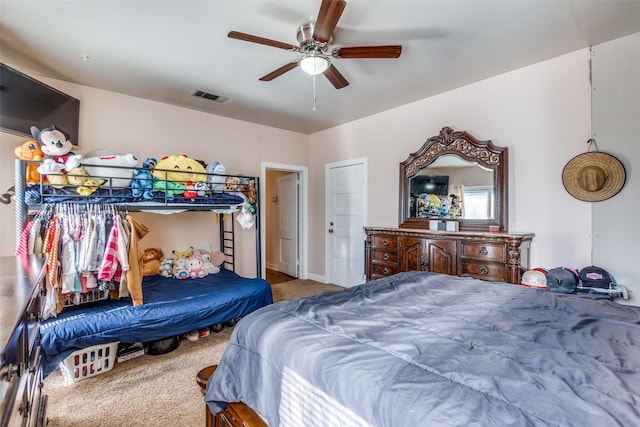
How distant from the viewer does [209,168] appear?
3.39 meters

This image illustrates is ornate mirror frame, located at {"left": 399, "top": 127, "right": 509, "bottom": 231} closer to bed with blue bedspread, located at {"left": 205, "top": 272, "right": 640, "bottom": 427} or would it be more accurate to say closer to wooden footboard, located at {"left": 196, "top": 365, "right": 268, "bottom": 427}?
bed with blue bedspread, located at {"left": 205, "top": 272, "right": 640, "bottom": 427}

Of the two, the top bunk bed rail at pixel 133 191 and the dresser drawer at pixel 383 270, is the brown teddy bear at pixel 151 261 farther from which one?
the dresser drawer at pixel 383 270

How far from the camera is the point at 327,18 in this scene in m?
1.74

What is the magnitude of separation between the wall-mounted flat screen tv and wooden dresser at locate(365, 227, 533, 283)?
3.42 meters

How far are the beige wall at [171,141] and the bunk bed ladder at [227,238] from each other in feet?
0.30

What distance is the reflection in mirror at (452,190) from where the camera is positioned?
121 inches

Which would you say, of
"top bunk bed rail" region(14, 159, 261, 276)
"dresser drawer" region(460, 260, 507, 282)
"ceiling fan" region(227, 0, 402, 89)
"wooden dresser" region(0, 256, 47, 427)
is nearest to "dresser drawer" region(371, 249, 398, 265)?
"dresser drawer" region(460, 260, 507, 282)

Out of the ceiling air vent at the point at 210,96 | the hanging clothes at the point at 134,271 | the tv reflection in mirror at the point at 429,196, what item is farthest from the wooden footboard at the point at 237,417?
the ceiling air vent at the point at 210,96

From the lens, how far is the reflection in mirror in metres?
3.08

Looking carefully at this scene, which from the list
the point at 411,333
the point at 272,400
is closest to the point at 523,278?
the point at 411,333

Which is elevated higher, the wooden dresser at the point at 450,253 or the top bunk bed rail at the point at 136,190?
the top bunk bed rail at the point at 136,190

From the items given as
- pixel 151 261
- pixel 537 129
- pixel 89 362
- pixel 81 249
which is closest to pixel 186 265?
pixel 151 261

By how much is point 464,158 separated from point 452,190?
1.20ft

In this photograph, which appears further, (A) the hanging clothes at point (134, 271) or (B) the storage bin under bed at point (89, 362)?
(A) the hanging clothes at point (134, 271)
